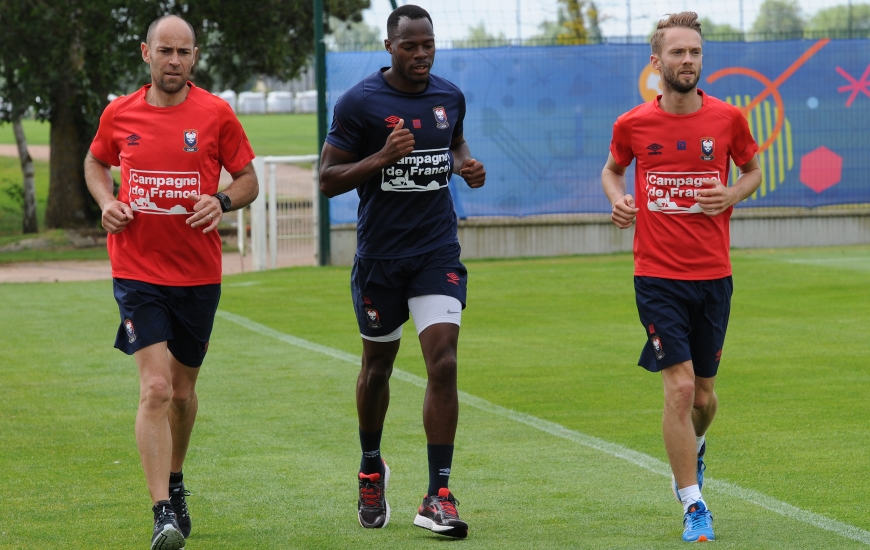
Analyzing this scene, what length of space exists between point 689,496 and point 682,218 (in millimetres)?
1229

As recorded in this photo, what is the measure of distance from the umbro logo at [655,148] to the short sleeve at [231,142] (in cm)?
178

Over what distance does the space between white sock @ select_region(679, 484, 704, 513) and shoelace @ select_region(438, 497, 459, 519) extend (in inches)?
37.9

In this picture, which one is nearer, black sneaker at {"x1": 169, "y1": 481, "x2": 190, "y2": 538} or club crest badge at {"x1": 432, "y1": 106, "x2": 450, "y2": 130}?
black sneaker at {"x1": 169, "y1": 481, "x2": 190, "y2": 538}

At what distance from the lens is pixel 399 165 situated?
229 inches

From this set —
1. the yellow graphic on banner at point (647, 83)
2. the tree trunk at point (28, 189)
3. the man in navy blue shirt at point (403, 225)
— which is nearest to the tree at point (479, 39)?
the yellow graphic on banner at point (647, 83)

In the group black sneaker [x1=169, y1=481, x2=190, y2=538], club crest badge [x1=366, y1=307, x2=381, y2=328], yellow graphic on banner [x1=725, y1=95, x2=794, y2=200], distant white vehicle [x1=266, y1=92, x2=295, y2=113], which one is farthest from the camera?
distant white vehicle [x1=266, y1=92, x2=295, y2=113]

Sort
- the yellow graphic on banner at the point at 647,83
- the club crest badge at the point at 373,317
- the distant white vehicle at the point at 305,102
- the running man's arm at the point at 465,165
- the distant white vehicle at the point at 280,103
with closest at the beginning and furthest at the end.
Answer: the club crest badge at the point at 373,317 → the running man's arm at the point at 465,165 → the yellow graphic on banner at the point at 647,83 → the distant white vehicle at the point at 305,102 → the distant white vehicle at the point at 280,103

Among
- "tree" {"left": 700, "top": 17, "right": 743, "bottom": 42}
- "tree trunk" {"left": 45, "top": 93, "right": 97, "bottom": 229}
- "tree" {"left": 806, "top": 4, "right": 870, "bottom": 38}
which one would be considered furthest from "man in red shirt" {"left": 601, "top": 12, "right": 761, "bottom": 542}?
"tree trunk" {"left": 45, "top": 93, "right": 97, "bottom": 229}

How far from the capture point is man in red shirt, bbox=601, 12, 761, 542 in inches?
220

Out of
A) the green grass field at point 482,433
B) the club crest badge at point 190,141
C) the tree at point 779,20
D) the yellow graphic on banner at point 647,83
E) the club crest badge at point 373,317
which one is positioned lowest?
the green grass field at point 482,433

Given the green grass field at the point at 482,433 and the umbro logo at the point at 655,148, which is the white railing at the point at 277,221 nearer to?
the green grass field at the point at 482,433

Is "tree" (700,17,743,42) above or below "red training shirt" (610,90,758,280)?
above

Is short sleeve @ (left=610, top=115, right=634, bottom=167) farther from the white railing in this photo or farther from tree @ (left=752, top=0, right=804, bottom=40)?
tree @ (left=752, top=0, right=804, bottom=40)

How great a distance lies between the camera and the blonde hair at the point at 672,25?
5.69m
